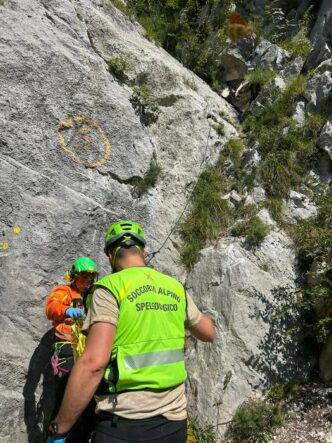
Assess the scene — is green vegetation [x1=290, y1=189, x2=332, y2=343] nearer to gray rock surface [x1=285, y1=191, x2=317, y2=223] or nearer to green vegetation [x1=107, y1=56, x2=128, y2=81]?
gray rock surface [x1=285, y1=191, x2=317, y2=223]

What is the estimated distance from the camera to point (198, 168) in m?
6.98

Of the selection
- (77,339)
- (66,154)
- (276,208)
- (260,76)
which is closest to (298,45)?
(260,76)

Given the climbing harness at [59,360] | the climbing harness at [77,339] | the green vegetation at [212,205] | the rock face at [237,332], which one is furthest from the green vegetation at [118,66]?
the climbing harness at [59,360]

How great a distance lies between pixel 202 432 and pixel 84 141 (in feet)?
13.8

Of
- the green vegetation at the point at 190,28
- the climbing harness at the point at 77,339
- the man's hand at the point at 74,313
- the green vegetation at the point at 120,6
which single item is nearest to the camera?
the climbing harness at the point at 77,339

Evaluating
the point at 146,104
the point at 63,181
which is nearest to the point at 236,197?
the point at 146,104

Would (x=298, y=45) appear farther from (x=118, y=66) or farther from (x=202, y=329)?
(x=202, y=329)

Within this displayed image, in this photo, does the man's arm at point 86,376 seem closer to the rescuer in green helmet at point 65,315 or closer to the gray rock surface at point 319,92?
the rescuer in green helmet at point 65,315

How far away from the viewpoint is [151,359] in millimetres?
2340

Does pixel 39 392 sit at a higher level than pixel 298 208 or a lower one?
lower

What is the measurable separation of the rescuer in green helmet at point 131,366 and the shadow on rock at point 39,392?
2732 millimetres

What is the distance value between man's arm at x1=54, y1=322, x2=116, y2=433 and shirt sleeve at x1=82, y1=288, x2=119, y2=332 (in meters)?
0.06

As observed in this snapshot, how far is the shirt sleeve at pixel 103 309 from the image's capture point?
2270mm

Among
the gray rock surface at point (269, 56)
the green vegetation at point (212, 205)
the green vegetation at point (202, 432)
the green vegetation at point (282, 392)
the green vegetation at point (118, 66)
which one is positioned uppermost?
the gray rock surface at point (269, 56)
